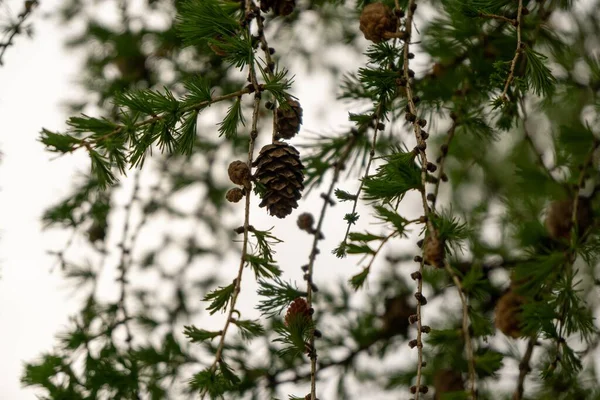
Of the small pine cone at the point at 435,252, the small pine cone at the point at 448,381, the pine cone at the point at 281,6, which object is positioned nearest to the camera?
the small pine cone at the point at 435,252

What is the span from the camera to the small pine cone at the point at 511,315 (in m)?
0.99

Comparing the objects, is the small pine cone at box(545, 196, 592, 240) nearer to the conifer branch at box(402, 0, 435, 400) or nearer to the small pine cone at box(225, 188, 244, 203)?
the conifer branch at box(402, 0, 435, 400)

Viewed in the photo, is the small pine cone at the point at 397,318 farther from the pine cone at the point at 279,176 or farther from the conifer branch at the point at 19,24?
the conifer branch at the point at 19,24

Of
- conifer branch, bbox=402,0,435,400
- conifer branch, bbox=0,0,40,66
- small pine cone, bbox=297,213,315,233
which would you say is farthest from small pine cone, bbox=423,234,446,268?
conifer branch, bbox=0,0,40,66

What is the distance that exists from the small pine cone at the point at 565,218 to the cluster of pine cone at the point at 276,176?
52cm

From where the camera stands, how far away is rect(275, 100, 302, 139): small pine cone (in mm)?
793

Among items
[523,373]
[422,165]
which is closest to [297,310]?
[422,165]

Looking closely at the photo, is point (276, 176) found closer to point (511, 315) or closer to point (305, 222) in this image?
point (305, 222)

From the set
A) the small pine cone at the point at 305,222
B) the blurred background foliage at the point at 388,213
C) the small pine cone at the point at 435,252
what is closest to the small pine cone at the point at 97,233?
the blurred background foliage at the point at 388,213

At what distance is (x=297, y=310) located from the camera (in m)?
0.74

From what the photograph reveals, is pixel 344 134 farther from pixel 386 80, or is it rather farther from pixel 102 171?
pixel 102 171

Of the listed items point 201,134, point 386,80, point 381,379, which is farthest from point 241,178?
point 381,379

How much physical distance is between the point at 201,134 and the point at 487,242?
2.47 feet

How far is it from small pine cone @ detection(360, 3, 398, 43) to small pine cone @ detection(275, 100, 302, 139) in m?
0.13
